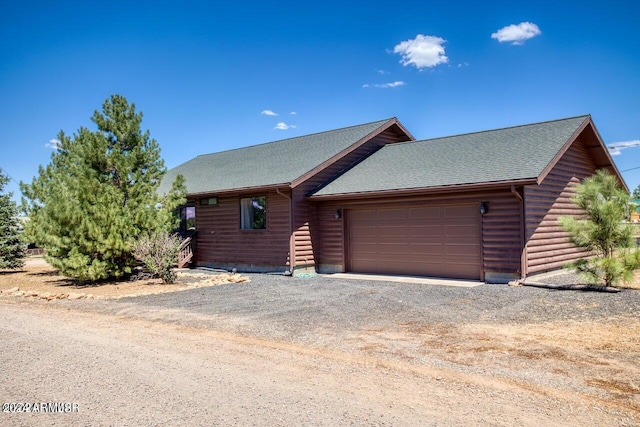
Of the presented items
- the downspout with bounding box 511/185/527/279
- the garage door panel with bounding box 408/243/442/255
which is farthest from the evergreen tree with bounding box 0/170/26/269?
the downspout with bounding box 511/185/527/279

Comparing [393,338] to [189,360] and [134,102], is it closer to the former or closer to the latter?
[189,360]

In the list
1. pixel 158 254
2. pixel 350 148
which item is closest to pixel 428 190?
pixel 350 148

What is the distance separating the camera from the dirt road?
3516 mm

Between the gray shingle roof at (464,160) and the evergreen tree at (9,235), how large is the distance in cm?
1271

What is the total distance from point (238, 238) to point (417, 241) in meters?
6.18

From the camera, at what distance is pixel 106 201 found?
41.9 ft

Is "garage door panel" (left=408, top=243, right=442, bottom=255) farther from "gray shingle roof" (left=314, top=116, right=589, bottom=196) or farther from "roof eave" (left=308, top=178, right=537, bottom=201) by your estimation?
"gray shingle roof" (left=314, top=116, right=589, bottom=196)

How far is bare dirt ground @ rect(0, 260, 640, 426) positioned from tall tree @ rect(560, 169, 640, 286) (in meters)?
2.71

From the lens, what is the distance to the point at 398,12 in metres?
16.9

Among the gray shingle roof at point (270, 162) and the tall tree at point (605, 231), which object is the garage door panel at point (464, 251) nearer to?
the tall tree at point (605, 231)

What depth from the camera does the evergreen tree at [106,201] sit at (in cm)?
1252

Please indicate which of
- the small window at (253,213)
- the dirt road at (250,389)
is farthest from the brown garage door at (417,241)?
the dirt road at (250,389)

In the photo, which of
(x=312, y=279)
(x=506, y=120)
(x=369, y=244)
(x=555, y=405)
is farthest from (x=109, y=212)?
(x=506, y=120)

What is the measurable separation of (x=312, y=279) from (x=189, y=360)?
8.07 metres
